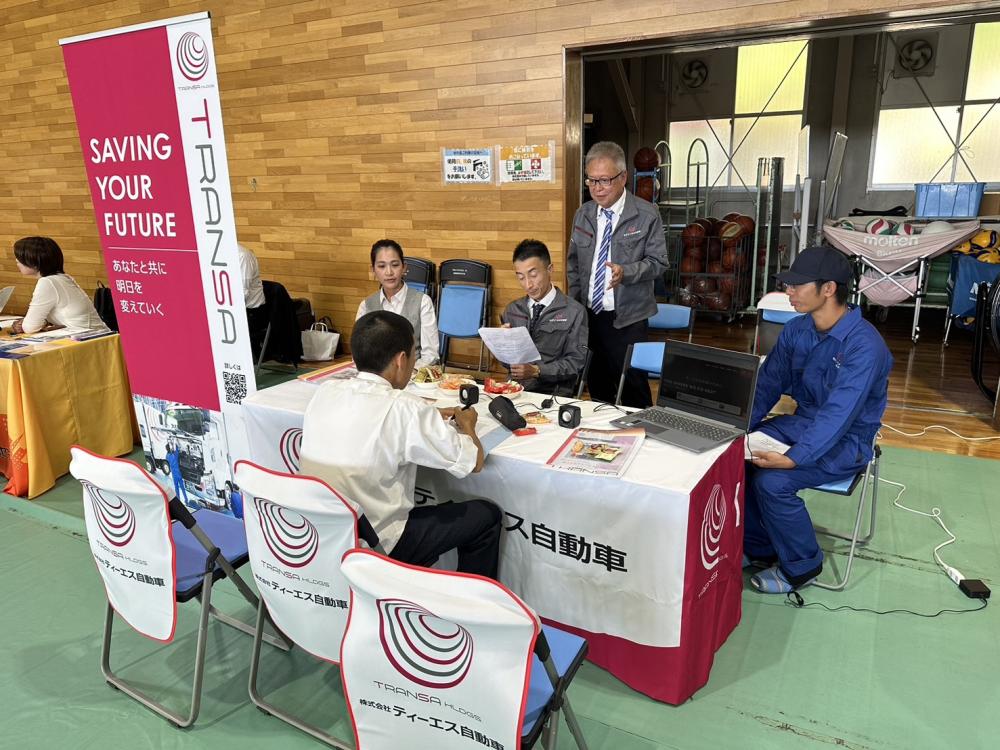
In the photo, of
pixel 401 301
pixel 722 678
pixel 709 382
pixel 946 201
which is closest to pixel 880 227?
pixel 946 201

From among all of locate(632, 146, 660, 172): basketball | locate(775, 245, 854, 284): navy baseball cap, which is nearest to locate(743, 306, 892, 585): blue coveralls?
locate(775, 245, 854, 284): navy baseball cap

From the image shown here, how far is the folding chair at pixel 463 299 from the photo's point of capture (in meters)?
5.44

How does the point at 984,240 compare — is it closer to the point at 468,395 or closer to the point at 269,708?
the point at 468,395

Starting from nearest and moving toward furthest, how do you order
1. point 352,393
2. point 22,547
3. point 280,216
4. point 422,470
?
point 352,393 < point 422,470 < point 22,547 < point 280,216

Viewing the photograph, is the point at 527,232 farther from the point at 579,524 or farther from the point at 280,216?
the point at 579,524

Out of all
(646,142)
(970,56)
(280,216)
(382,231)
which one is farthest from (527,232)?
(970,56)

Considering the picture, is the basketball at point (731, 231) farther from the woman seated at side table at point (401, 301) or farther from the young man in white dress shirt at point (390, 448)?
the young man in white dress shirt at point (390, 448)

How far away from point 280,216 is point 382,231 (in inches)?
45.9

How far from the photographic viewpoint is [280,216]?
21.4 feet

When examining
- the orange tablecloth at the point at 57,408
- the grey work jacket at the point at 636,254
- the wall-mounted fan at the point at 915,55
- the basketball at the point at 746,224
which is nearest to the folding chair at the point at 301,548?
the grey work jacket at the point at 636,254

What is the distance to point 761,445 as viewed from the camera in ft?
9.09

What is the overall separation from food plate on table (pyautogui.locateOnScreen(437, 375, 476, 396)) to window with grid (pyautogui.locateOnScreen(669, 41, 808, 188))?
324 inches

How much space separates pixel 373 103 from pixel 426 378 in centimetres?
348

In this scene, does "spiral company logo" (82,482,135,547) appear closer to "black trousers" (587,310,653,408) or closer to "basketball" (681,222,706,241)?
"black trousers" (587,310,653,408)
